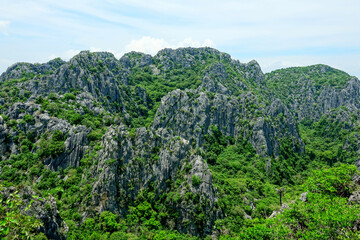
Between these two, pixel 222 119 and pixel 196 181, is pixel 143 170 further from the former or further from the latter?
pixel 222 119

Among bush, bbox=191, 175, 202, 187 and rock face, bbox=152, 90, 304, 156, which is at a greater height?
rock face, bbox=152, 90, 304, 156

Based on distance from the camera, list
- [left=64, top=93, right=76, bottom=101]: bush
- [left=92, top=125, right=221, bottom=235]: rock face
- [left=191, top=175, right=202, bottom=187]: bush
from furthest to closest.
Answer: [left=64, top=93, right=76, bottom=101]: bush < [left=191, top=175, right=202, bottom=187]: bush < [left=92, top=125, right=221, bottom=235]: rock face

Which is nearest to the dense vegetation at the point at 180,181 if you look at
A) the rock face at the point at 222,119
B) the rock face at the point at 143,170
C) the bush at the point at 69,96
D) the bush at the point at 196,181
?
the bush at the point at 69,96

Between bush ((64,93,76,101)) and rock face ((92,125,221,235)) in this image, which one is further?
bush ((64,93,76,101))

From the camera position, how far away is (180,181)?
73062 millimetres

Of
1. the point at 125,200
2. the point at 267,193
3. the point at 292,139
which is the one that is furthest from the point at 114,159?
the point at 292,139

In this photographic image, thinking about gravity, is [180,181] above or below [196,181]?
below

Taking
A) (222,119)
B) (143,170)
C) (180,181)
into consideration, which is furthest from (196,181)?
(222,119)

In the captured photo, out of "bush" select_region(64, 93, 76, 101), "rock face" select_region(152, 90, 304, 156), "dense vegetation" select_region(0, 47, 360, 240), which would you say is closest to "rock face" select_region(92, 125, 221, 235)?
"dense vegetation" select_region(0, 47, 360, 240)

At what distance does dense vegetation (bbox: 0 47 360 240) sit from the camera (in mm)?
30641

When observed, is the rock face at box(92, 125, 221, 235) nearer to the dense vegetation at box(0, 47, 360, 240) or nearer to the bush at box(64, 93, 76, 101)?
the dense vegetation at box(0, 47, 360, 240)

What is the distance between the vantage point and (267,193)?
81.6 m

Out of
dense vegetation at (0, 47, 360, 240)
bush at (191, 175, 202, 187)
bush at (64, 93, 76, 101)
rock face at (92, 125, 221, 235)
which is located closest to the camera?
dense vegetation at (0, 47, 360, 240)

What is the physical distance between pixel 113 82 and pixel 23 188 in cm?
10325
